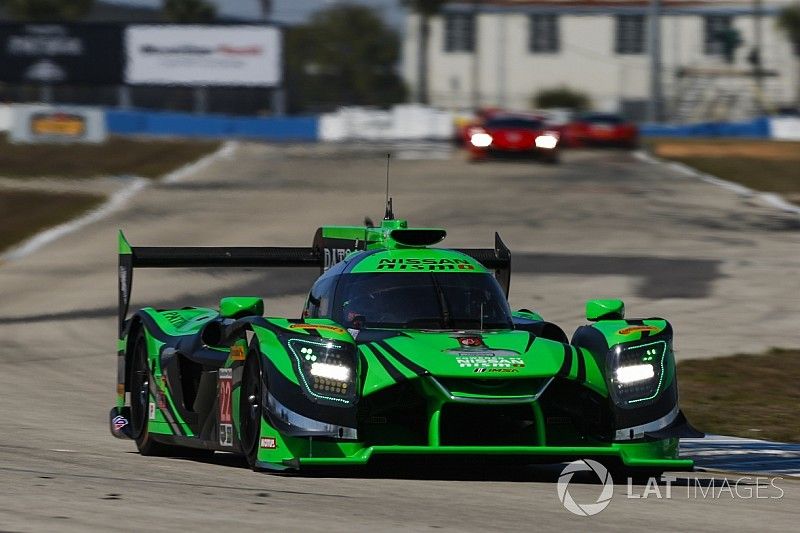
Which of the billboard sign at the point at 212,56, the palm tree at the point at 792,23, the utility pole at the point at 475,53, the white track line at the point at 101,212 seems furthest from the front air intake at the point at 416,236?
the utility pole at the point at 475,53

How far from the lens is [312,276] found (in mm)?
22375

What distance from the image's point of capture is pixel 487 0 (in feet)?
304

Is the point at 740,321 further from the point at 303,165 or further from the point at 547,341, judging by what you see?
the point at 303,165

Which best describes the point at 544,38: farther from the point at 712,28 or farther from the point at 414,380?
the point at 414,380

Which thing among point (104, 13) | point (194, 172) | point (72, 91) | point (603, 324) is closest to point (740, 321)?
point (603, 324)

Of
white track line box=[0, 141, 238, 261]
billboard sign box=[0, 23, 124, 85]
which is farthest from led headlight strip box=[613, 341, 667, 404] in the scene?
billboard sign box=[0, 23, 124, 85]

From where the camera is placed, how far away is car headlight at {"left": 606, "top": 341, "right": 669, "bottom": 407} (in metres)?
8.75

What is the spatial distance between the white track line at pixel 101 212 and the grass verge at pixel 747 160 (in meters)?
12.9

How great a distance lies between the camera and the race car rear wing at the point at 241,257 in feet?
35.6

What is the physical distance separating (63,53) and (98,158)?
39.5 metres

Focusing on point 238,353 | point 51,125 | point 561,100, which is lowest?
point 561,100

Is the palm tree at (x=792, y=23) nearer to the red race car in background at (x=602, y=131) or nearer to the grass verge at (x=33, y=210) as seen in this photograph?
the red race car in background at (x=602, y=131)

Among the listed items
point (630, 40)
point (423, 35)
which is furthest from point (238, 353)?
point (423, 35)
